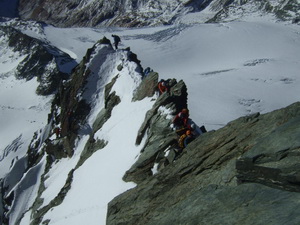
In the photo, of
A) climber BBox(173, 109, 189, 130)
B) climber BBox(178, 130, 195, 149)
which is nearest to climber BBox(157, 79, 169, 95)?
climber BBox(173, 109, 189, 130)

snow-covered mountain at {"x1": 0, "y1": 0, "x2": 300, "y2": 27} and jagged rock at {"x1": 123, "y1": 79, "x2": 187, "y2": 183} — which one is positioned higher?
jagged rock at {"x1": 123, "y1": 79, "x2": 187, "y2": 183}

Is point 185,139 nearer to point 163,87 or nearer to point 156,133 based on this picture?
point 156,133

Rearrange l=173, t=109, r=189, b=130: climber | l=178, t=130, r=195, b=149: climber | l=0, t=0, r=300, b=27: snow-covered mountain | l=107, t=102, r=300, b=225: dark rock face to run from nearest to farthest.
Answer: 1. l=107, t=102, r=300, b=225: dark rock face
2. l=178, t=130, r=195, b=149: climber
3. l=173, t=109, r=189, b=130: climber
4. l=0, t=0, r=300, b=27: snow-covered mountain

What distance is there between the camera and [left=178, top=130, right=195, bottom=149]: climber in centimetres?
1341

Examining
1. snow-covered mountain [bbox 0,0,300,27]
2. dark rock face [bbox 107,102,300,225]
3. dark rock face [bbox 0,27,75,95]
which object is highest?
dark rock face [bbox 107,102,300,225]

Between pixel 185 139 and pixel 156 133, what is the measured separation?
8.29 ft

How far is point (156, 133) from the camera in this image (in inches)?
621

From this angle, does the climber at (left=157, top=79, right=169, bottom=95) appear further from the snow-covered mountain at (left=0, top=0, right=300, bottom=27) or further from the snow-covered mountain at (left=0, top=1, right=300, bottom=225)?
the snow-covered mountain at (left=0, top=0, right=300, bottom=27)

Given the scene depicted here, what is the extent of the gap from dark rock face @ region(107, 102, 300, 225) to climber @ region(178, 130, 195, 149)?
71 cm

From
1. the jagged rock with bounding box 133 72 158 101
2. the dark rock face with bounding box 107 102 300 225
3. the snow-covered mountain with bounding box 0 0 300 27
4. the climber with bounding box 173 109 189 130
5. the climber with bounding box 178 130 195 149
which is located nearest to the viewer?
the dark rock face with bounding box 107 102 300 225

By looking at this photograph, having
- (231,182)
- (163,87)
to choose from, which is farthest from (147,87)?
(231,182)

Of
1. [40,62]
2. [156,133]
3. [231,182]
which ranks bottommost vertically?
[40,62]

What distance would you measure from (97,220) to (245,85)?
93.6ft

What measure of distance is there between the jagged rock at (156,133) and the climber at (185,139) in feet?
2.09
